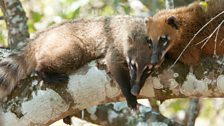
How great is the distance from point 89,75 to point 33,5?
4.26 metres

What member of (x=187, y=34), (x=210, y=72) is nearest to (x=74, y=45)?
(x=187, y=34)

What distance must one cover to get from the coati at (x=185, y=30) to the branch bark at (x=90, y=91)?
0.36m

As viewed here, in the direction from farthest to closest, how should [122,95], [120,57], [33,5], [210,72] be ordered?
[33,5], [120,57], [122,95], [210,72]

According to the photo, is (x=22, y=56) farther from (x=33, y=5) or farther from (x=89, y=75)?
(x=33, y=5)

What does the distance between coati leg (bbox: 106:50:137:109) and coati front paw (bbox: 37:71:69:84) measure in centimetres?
33

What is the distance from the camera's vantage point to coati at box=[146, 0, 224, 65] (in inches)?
153

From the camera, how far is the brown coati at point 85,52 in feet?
12.0

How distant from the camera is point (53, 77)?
3.65 meters

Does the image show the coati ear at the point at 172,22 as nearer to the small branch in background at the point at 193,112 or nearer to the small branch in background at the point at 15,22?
the small branch in background at the point at 193,112

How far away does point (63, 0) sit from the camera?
638cm

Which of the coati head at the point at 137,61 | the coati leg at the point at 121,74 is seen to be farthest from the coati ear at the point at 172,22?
the coati leg at the point at 121,74

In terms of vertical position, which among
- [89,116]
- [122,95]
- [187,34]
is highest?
[187,34]

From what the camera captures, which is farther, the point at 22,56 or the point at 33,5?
the point at 33,5

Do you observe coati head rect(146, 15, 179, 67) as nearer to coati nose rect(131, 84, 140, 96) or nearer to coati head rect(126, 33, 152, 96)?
coati head rect(126, 33, 152, 96)
